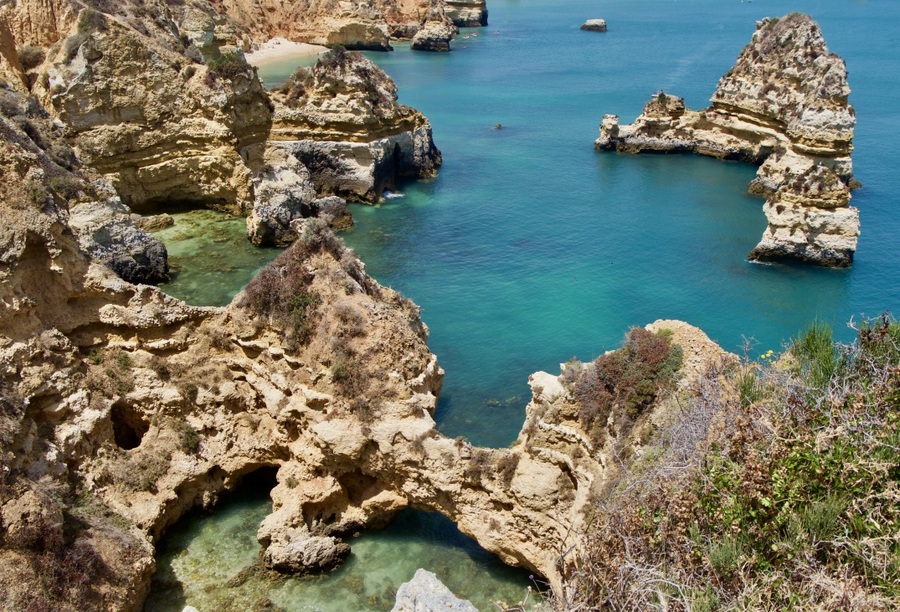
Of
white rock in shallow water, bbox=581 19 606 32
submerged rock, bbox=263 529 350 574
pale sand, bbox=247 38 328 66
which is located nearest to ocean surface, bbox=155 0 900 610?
submerged rock, bbox=263 529 350 574

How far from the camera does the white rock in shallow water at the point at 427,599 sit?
11797 millimetres

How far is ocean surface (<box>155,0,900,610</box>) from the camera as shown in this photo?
3131cm

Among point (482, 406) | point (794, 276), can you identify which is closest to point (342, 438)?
point (482, 406)

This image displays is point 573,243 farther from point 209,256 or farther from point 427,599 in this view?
point 427,599

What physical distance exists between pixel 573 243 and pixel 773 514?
33.3 meters

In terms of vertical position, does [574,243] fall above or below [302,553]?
above

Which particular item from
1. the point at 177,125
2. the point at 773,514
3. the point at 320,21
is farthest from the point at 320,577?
the point at 320,21

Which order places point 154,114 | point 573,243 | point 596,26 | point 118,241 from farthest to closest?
point 596,26
point 573,243
point 154,114
point 118,241

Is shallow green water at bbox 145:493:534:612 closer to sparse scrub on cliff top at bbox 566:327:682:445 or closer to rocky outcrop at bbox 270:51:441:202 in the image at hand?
sparse scrub on cliff top at bbox 566:327:682:445

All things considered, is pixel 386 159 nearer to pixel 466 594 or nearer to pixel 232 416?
pixel 232 416

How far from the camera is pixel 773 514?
33.2 ft

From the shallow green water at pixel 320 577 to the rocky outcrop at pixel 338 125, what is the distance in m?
30.3

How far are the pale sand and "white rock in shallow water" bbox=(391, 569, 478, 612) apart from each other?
9371 centimetres

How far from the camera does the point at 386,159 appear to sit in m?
48.9
